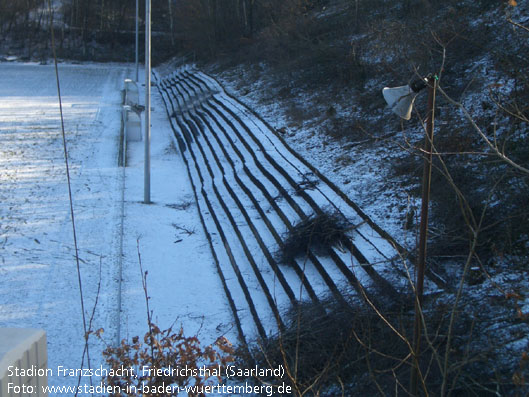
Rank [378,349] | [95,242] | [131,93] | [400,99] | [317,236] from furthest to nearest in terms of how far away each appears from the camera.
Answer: [131,93] < [95,242] < [317,236] < [378,349] < [400,99]

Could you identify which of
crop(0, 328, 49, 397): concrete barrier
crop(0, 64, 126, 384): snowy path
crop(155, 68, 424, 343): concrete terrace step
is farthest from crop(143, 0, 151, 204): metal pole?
crop(0, 328, 49, 397): concrete barrier

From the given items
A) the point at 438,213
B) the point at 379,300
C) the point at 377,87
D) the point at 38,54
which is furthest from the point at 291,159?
the point at 38,54

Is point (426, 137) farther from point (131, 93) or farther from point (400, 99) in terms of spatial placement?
point (131, 93)

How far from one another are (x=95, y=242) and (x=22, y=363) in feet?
25.6

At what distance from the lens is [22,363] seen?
4.16 metres

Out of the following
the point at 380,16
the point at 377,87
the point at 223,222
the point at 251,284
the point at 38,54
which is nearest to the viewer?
the point at 251,284

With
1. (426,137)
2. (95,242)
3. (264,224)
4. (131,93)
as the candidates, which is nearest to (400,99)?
(426,137)

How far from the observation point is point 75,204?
13.7 meters

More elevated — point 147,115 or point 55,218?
point 147,115

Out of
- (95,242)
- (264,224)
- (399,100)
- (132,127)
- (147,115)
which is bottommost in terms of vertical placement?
(95,242)

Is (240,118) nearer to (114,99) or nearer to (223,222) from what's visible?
(223,222)

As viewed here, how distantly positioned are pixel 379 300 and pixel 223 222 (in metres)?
5.82

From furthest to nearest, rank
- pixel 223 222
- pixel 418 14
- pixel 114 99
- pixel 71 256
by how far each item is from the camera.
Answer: pixel 114 99, pixel 418 14, pixel 223 222, pixel 71 256

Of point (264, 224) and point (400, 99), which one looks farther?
point (264, 224)
